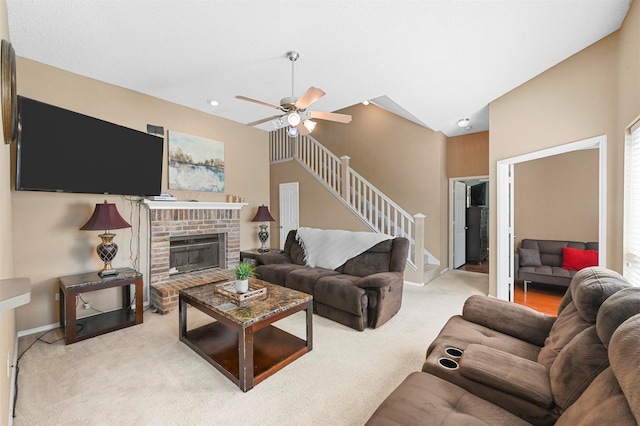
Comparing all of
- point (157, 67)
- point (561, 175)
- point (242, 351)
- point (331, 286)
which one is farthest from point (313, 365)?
point (561, 175)

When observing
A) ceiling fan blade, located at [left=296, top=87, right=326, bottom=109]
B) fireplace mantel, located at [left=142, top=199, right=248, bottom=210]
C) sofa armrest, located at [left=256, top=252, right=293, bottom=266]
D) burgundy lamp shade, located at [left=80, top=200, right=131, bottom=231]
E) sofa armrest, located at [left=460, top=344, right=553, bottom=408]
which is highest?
ceiling fan blade, located at [left=296, top=87, right=326, bottom=109]

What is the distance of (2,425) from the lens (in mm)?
1342

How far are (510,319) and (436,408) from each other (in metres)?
1.17

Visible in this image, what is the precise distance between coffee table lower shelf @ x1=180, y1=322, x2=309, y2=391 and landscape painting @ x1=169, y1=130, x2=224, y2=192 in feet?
7.73

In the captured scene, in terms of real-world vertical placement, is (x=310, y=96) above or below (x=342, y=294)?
above

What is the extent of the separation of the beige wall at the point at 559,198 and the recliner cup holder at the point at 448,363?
4.54m

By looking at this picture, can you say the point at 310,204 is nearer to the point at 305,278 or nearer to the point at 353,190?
the point at 353,190

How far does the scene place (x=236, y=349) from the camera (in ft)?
8.21

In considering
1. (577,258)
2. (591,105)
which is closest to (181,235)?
(591,105)

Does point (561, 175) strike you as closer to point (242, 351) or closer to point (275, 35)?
point (275, 35)

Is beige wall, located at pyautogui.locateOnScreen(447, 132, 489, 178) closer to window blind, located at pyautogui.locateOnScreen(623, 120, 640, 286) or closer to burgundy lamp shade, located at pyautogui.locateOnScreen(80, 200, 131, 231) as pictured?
window blind, located at pyautogui.locateOnScreen(623, 120, 640, 286)

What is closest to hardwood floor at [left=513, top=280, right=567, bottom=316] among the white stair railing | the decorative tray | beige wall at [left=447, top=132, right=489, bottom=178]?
the white stair railing

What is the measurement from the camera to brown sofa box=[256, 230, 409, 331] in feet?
9.86

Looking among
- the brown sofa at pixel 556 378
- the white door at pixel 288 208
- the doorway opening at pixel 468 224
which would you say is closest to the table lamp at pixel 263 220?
the white door at pixel 288 208
